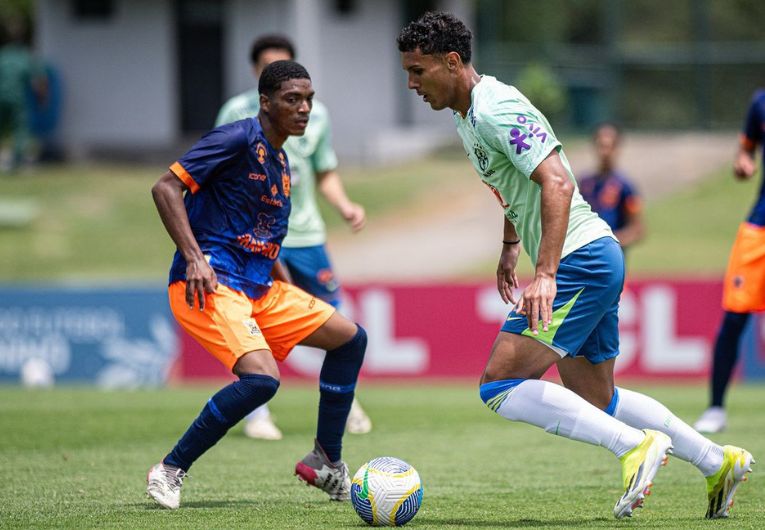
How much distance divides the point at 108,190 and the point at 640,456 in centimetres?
2150

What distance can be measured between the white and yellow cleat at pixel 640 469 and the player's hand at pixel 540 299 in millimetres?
650

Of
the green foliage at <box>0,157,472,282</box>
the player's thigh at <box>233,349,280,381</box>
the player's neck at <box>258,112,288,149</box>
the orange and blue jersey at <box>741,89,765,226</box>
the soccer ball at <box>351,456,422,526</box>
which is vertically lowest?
the green foliage at <box>0,157,472,282</box>

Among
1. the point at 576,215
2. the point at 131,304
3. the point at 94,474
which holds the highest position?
the point at 576,215

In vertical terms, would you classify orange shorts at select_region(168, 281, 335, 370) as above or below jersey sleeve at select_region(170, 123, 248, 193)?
below

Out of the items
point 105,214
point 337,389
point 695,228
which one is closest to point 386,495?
point 337,389

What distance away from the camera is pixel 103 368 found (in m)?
14.2

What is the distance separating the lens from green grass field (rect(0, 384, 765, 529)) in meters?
5.59

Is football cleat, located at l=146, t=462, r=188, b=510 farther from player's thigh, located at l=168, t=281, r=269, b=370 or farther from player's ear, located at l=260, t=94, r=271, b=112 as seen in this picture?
player's ear, located at l=260, t=94, r=271, b=112

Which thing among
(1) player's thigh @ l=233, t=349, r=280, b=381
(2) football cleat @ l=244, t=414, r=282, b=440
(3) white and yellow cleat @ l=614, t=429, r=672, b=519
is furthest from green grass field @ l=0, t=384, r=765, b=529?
(1) player's thigh @ l=233, t=349, r=280, b=381

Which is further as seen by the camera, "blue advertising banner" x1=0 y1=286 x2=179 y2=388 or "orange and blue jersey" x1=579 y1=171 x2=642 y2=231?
"blue advertising banner" x1=0 y1=286 x2=179 y2=388

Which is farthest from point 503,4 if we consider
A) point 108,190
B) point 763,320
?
point 763,320

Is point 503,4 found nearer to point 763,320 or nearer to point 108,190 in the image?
point 108,190

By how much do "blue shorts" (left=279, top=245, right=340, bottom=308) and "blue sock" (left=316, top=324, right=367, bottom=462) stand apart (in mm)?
2369

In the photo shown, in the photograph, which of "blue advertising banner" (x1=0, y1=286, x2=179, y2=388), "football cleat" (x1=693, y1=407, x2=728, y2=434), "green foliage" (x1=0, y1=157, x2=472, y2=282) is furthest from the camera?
"green foliage" (x1=0, y1=157, x2=472, y2=282)
